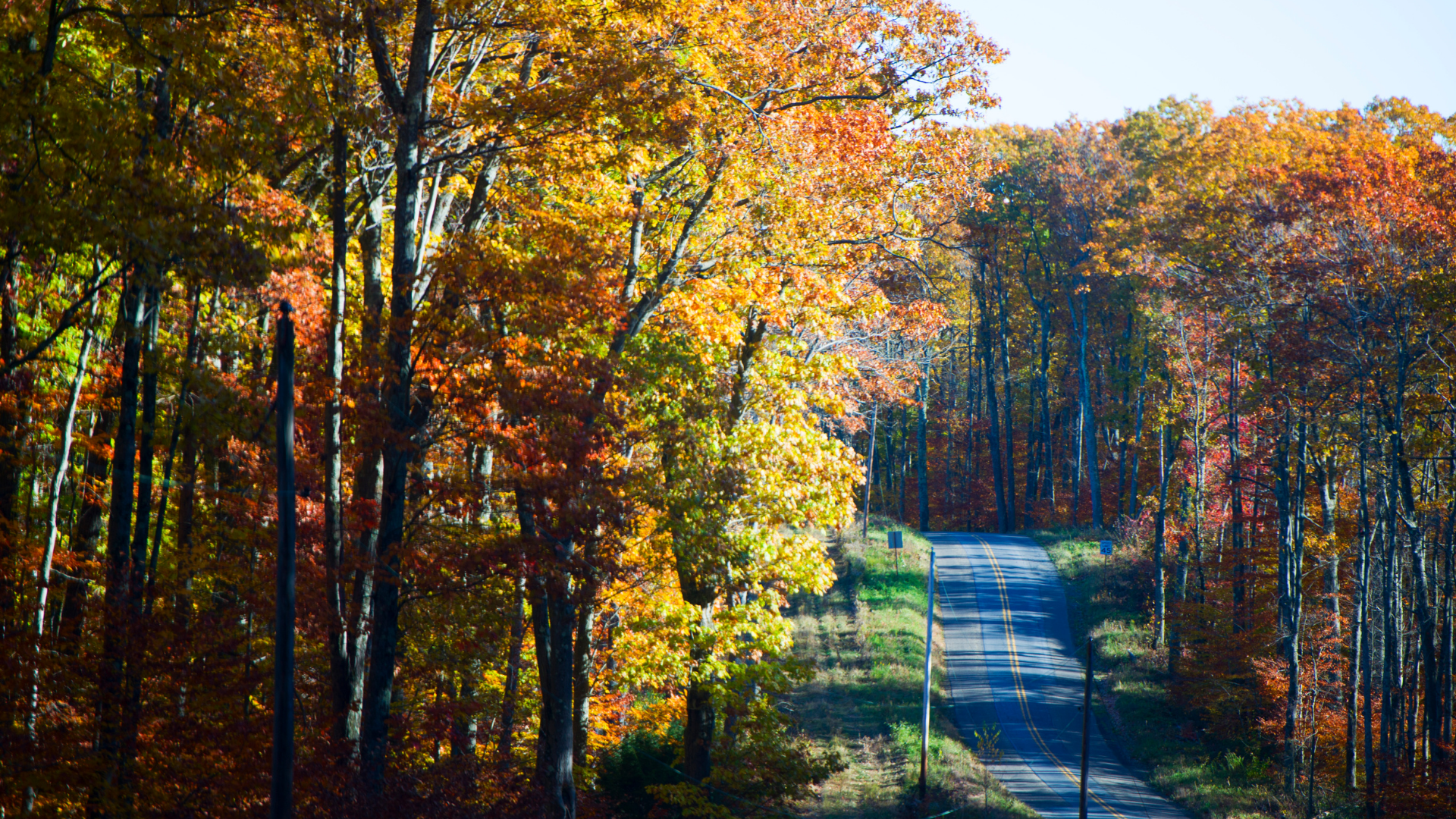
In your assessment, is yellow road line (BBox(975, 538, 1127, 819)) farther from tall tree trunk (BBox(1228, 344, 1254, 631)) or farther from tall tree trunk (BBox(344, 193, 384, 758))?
tall tree trunk (BBox(344, 193, 384, 758))

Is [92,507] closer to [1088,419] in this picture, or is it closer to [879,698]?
[879,698]

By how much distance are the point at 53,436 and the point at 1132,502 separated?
4767 cm

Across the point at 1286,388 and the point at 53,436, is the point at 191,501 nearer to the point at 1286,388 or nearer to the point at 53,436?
the point at 53,436

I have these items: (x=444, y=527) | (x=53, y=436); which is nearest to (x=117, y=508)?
(x=444, y=527)

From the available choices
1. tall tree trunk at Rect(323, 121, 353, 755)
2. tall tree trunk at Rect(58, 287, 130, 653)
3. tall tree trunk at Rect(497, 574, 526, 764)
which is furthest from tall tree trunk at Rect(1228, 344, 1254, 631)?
tall tree trunk at Rect(58, 287, 130, 653)

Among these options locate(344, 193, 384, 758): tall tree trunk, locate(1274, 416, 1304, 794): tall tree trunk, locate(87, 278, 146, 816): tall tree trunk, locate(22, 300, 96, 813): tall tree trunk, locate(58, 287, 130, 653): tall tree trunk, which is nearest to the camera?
locate(22, 300, 96, 813): tall tree trunk

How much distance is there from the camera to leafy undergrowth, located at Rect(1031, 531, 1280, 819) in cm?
2942

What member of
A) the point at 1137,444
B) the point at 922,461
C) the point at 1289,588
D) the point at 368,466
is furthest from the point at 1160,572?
the point at 368,466

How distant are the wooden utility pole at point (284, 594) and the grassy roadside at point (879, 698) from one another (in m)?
19.4

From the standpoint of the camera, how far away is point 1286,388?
28312 mm

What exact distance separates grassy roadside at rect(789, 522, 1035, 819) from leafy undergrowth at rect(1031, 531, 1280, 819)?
19.4 ft

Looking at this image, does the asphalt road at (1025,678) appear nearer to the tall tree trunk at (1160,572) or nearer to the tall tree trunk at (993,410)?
the tall tree trunk at (1160,572)

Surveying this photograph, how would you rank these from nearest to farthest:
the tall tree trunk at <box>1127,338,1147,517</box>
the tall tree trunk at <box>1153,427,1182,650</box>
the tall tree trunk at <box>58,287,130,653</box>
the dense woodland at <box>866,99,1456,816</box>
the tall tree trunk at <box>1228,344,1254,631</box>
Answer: the tall tree trunk at <box>58,287,130,653</box>
the dense woodland at <box>866,99,1456,816</box>
the tall tree trunk at <box>1228,344,1254,631</box>
the tall tree trunk at <box>1153,427,1182,650</box>
the tall tree trunk at <box>1127,338,1147,517</box>

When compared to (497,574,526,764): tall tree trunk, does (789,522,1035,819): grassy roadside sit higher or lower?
lower
